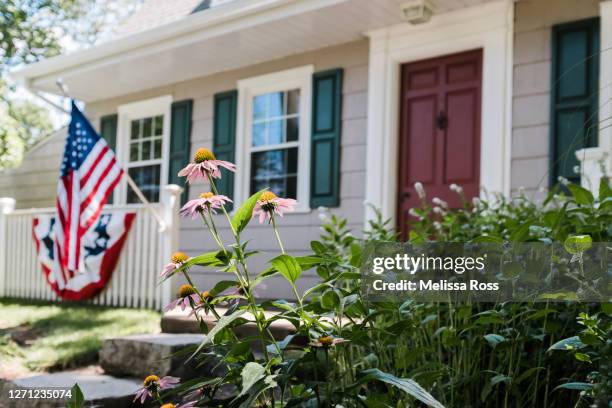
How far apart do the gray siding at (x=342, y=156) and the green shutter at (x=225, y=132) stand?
11cm

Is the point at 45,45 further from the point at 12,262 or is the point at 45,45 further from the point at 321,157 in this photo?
the point at 321,157

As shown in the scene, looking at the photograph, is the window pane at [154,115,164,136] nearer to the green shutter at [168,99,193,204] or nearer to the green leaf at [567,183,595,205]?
the green shutter at [168,99,193,204]

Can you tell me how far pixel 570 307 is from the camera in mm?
1898

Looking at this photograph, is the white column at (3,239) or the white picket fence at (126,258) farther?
the white column at (3,239)

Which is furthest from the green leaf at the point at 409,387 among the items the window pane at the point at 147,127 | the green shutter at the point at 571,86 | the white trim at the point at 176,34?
the window pane at the point at 147,127

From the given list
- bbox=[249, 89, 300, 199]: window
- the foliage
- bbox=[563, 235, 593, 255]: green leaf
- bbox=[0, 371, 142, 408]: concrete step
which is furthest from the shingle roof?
bbox=[563, 235, 593, 255]: green leaf

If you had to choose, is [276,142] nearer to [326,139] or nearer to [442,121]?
[326,139]

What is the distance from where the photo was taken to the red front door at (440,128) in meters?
5.17

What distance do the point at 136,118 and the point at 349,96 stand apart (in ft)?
10.6

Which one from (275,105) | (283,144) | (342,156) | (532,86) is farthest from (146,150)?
(532,86)

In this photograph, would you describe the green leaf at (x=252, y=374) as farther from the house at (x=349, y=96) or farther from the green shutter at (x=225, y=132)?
the green shutter at (x=225, y=132)

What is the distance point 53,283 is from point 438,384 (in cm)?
552

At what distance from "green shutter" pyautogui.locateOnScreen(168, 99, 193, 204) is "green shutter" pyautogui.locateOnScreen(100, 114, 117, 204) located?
43.0 inches

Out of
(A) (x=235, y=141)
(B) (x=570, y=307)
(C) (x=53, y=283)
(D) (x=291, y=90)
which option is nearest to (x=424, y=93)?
(D) (x=291, y=90)
